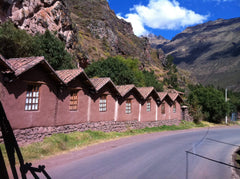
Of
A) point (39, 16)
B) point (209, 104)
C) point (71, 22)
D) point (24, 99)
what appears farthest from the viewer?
point (71, 22)

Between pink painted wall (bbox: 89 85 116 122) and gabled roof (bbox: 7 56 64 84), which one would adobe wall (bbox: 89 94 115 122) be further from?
gabled roof (bbox: 7 56 64 84)

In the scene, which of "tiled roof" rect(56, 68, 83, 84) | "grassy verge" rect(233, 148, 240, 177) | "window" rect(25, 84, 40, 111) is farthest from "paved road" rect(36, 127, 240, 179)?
"tiled roof" rect(56, 68, 83, 84)

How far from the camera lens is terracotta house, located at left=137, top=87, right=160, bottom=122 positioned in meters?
22.2

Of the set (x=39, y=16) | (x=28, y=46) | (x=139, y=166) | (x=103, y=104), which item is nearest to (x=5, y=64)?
(x=139, y=166)

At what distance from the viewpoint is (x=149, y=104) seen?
2353 centimetres

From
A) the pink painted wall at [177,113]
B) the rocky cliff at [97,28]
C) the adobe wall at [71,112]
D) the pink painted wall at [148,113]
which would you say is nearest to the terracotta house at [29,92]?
the adobe wall at [71,112]

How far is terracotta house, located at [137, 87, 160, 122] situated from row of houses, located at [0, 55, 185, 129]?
0.36ft

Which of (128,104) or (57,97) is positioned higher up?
(57,97)

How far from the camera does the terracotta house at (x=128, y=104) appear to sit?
19.2 m

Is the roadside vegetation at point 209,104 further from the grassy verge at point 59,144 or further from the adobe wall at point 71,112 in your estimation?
the adobe wall at point 71,112

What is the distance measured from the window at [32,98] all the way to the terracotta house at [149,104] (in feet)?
39.8

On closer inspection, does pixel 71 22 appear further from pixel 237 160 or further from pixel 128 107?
pixel 237 160

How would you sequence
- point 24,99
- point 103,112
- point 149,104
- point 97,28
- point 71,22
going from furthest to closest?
point 97,28 < point 71,22 < point 149,104 < point 103,112 < point 24,99

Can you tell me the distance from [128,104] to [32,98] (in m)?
10.5
